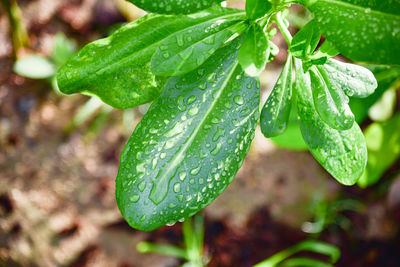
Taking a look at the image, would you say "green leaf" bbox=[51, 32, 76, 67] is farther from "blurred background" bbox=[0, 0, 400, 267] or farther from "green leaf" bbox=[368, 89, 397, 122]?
"green leaf" bbox=[368, 89, 397, 122]

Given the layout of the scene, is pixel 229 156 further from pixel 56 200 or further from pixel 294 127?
pixel 56 200

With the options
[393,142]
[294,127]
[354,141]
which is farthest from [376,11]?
[393,142]

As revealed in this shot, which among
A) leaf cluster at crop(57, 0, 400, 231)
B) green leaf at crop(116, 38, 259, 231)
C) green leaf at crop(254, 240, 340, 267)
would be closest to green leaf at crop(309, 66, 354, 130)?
leaf cluster at crop(57, 0, 400, 231)

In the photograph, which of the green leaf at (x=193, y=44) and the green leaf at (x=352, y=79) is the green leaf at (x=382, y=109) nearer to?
the green leaf at (x=352, y=79)

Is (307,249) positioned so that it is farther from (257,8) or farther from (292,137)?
(257,8)

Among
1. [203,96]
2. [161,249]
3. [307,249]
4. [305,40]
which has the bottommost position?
[307,249]

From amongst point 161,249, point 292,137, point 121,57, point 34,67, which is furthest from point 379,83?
point 34,67
